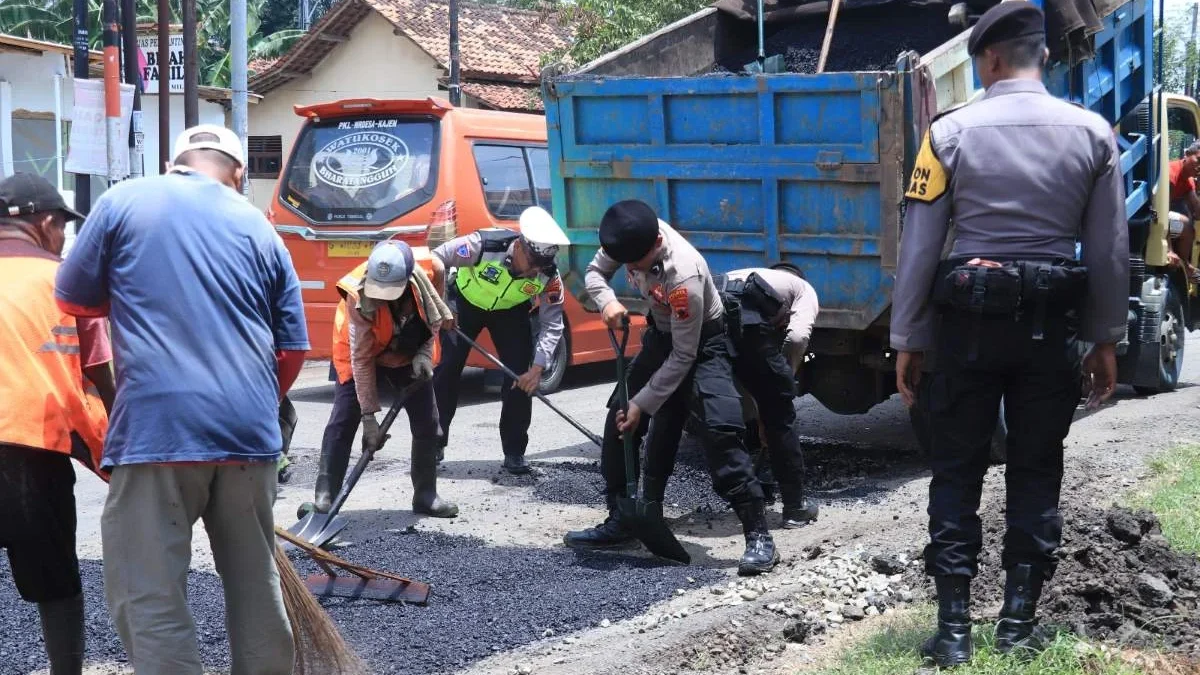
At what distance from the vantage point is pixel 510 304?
299 inches

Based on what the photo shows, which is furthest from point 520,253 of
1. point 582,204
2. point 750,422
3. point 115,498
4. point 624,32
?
point 624,32

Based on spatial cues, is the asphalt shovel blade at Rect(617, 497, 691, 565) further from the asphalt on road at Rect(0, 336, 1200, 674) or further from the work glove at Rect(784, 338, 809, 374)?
the work glove at Rect(784, 338, 809, 374)

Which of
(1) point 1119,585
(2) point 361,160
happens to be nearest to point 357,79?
(2) point 361,160

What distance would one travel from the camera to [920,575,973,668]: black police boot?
12.9 feet

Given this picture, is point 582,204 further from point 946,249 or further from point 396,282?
point 946,249

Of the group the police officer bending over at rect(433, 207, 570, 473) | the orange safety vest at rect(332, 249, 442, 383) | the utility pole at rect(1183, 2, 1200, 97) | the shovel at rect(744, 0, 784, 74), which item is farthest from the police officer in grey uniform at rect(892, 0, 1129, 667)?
the utility pole at rect(1183, 2, 1200, 97)

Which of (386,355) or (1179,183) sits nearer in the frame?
(386,355)

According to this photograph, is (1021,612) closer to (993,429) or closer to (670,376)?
(993,429)

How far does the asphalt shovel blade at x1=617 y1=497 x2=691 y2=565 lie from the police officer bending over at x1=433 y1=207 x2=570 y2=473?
1483 mm

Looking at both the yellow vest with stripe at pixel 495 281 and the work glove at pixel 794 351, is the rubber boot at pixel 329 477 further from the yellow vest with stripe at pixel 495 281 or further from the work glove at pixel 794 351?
the work glove at pixel 794 351

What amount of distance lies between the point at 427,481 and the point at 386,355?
769mm

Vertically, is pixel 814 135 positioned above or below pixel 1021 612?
above

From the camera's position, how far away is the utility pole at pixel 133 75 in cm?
1386

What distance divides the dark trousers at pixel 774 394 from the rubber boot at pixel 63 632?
3.26 metres
